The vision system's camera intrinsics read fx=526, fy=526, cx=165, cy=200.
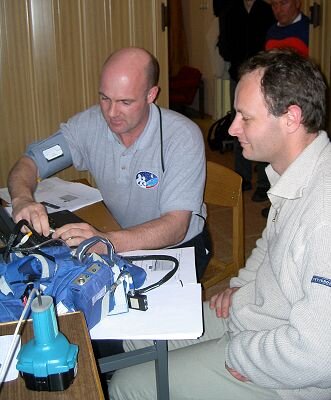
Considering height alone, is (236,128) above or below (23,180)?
above

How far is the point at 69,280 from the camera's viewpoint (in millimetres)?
1099

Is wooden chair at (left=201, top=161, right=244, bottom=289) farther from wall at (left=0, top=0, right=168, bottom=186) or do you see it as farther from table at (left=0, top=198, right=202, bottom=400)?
wall at (left=0, top=0, right=168, bottom=186)

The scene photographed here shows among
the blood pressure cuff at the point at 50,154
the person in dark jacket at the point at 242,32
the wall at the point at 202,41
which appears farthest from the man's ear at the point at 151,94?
the wall at the point at 202,41

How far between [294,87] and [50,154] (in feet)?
3.62

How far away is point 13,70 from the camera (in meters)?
2.93

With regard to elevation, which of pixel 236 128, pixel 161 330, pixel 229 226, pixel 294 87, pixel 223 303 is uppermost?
pixel 294 87

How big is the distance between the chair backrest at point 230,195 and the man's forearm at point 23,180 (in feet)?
2.20

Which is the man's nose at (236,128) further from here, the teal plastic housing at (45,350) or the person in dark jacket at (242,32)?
the person in dark jacket at (242,32)

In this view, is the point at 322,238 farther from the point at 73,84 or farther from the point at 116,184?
the point at 73,84

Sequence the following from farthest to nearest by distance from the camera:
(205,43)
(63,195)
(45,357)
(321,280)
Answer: (205,43), (63,195), (321,280), (45,357)

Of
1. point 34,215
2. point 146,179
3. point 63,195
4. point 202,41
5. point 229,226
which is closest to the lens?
point 34,215

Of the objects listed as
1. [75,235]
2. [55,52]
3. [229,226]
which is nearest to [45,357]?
[75,235]

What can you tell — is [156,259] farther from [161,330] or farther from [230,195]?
[230,195]

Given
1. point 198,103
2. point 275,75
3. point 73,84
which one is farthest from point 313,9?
point 198,103
